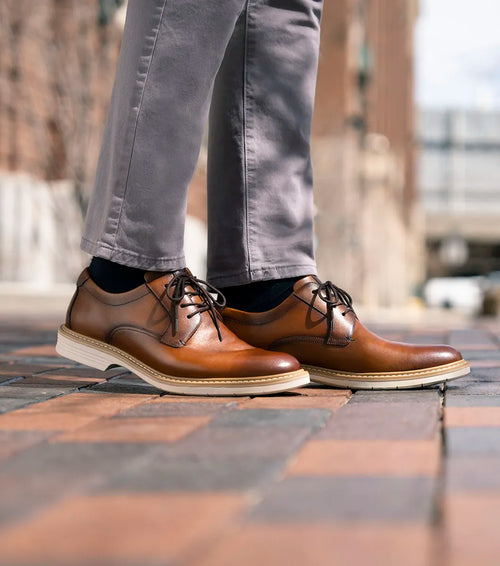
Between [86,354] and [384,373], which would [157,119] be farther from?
[384,373]

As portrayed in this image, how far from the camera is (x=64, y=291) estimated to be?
554 centimetres

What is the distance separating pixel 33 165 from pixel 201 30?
16.3 feet

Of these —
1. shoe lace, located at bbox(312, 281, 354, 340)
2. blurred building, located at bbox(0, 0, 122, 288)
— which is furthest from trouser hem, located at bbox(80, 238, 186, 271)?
blurred building, located at bbox(0, 0, 122, 288)

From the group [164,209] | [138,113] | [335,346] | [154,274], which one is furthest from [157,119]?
[335,346]

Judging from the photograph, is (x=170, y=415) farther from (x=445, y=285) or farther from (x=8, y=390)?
(x=445, y=285)

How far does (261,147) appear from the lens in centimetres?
153

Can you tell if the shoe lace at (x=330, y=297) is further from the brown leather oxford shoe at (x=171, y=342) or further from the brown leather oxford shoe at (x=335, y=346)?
the brown leather oxford shoe at (x=171, y=342)

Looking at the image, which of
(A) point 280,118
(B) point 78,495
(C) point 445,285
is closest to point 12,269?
(A) point 280,118

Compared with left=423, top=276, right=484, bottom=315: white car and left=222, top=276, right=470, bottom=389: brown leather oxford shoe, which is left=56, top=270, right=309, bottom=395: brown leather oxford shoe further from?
left=423, top=276, right=484, bottom=315: white car

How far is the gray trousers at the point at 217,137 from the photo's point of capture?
4.51 ft

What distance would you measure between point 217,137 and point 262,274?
246mm

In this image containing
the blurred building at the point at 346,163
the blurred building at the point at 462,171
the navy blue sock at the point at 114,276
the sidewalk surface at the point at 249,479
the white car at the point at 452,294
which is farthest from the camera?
the blurred building at the point at 462,171

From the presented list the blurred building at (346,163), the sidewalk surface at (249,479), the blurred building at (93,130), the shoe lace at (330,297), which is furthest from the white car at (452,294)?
the sidewalk surface at (249,479)

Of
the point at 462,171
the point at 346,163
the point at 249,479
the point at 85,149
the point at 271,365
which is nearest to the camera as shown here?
the point at 249,479
